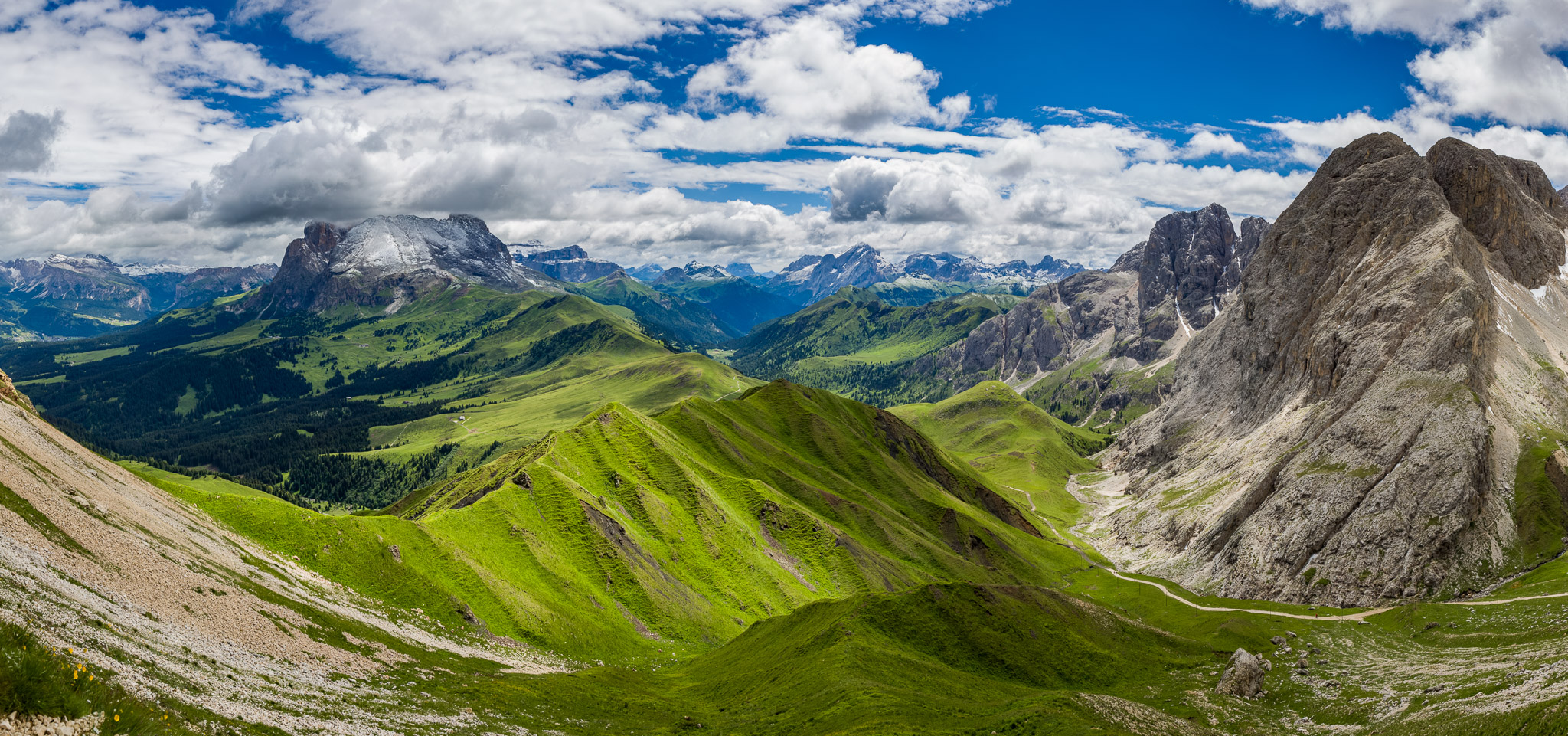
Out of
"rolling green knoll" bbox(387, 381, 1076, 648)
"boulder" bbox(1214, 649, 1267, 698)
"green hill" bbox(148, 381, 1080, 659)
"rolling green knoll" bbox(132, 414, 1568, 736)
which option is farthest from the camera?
"rolling green knoll" bbox(387, 381, 1076, 648)

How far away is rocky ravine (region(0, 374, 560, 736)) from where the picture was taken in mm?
39312

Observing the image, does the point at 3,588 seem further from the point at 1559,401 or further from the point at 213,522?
the point at 1559,401

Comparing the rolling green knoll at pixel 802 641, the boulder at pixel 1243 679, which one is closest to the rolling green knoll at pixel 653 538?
the rolling green knoll at pixel 802 641

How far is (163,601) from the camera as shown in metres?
51.4

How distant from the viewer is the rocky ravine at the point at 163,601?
39312 mm

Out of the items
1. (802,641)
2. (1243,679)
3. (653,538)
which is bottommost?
(653,538)

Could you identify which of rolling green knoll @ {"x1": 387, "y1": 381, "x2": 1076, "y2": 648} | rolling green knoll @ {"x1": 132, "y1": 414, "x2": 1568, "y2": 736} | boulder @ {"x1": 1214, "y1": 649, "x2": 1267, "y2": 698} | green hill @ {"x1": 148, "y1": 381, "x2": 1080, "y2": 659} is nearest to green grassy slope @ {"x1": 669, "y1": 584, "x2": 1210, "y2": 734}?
rolling green knoll @ {"x1": 132, "y1": 414, "x2": 1568, "y2": 736}

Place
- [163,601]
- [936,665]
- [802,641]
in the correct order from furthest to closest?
[802,641] < [936,665] < [163,601]

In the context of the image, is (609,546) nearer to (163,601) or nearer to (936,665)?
(936,665)

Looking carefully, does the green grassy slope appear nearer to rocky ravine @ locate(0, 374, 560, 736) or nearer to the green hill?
the green hill

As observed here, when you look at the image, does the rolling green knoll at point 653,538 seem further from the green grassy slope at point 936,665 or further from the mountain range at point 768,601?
the green grassy slope at point 936,665

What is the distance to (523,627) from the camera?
103812mm

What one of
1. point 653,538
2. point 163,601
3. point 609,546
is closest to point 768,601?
point 653,538

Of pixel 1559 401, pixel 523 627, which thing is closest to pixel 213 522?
pixel 523 627
